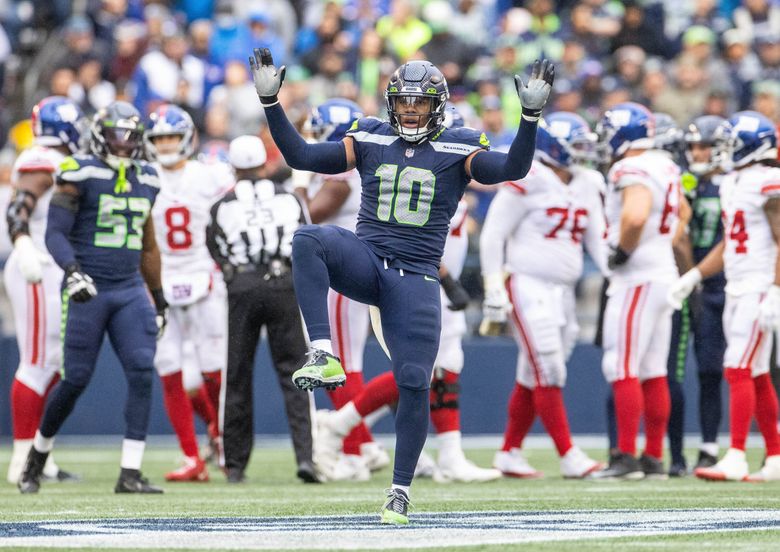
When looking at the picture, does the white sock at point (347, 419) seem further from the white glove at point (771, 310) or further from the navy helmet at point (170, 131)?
the white glove at point (771, 310)

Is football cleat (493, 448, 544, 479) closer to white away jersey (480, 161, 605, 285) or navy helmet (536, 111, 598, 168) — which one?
white away jersey (480, 161, 605, 285)

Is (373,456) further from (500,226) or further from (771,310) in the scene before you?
(771,310)

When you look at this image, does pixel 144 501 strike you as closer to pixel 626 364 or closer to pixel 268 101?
pixel 268 101

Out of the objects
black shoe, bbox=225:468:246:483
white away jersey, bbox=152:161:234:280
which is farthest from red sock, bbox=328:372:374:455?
white away jersey, bbox=152:161:234:280

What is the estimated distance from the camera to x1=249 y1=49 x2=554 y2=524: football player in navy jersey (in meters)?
6.36

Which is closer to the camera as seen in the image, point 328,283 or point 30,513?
point 328,283

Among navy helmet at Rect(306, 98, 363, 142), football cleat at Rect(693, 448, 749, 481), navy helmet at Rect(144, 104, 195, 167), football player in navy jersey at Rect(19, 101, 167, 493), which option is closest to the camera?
football player in navy jersey at Rect(19, 101, 167, 493)

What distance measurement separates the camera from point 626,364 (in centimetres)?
943

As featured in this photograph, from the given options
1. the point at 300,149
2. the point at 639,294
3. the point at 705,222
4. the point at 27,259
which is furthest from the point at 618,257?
the point at 27,259

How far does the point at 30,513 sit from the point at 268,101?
6.97 ft

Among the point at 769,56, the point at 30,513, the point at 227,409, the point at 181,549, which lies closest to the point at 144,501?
the point at 30,513

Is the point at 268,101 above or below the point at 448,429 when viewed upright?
above

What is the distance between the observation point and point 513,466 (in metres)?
9.91

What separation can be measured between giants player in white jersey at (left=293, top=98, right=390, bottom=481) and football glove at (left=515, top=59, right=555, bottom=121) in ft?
11.2
